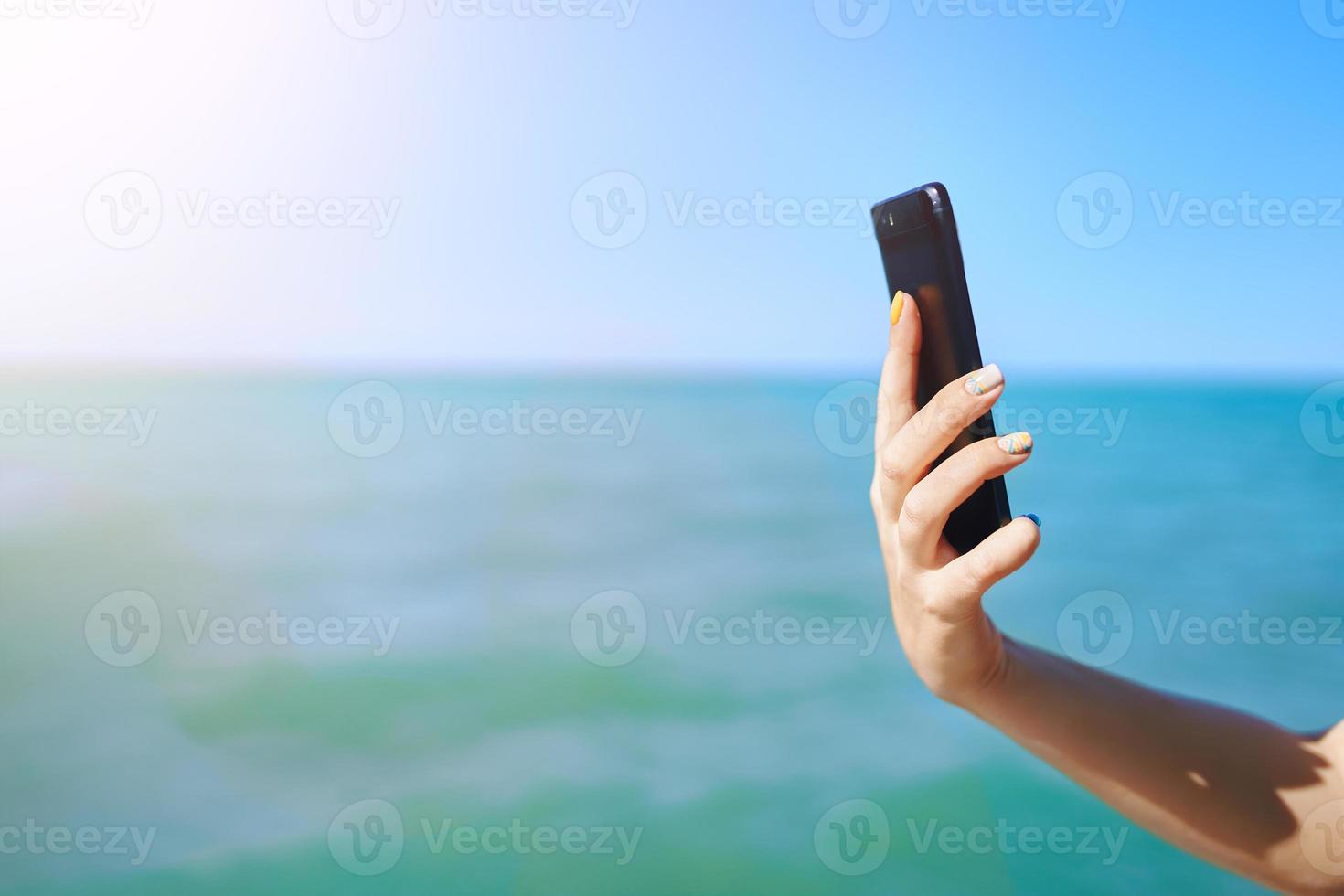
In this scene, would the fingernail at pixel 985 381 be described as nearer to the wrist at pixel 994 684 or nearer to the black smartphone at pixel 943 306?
the black smartphone at pixel 943 306

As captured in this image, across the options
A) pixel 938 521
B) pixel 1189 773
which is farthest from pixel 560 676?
pixel 938 521

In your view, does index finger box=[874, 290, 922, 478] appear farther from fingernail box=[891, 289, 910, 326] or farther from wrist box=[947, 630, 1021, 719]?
wrist box=[947, 630, 1021, 719]

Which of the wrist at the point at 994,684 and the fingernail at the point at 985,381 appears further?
the wrist at the point at 994,684

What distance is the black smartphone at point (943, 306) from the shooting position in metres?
0.95

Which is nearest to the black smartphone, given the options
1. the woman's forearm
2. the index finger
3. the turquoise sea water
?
the index finger

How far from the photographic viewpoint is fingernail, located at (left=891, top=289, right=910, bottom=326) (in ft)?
3.19

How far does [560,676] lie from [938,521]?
18.9 ft

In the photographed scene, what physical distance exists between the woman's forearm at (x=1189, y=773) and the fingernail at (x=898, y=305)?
35 centimetres

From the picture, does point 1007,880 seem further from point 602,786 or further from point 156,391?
point 156,391

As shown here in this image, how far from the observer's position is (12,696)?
5.78 metres

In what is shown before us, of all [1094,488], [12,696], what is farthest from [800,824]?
[1094,488]

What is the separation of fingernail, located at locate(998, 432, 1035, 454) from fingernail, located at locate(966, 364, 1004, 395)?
0.04 metres

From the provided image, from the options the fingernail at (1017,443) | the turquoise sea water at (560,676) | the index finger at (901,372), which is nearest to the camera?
the fingernail at (1017,443)

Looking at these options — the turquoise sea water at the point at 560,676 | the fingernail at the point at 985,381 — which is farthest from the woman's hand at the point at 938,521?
the turquoise sea water at the point at 560,676
